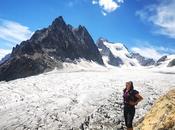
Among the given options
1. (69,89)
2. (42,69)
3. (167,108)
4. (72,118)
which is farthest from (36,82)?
(42,69)

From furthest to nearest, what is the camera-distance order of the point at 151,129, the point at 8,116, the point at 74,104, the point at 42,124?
the point at 74,104 < the point at 8,116 < the point at 42,124 < the point at 151,129

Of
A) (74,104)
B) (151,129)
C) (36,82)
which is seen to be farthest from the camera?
(36,82)

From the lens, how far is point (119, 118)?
23.7 meters

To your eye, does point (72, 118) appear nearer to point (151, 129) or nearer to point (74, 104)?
point (74, 104)

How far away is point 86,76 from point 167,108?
22.8m

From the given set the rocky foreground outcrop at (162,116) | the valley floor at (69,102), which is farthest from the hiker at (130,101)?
the valley floor at (69,102)

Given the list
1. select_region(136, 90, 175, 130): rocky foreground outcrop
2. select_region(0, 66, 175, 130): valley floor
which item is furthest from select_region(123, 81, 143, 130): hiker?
select_region(0, 66, 175, 130): valley floor

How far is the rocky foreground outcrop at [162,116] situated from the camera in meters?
15.9

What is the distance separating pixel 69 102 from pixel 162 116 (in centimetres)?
1101

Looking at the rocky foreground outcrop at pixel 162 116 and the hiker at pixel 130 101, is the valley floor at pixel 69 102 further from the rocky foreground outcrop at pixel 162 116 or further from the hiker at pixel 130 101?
the hiker at pixel 130 101

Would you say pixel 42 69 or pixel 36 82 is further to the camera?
pixel 42 69

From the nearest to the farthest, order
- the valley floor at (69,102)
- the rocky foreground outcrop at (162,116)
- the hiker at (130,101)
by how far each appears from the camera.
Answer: the rocky foreground outcrop at (162,116)
the hiker at (130,101)
the valley floor at (69,102)

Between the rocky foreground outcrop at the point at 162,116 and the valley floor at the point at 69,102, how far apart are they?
199 inches

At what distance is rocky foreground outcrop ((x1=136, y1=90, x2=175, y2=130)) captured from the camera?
15.9 m
